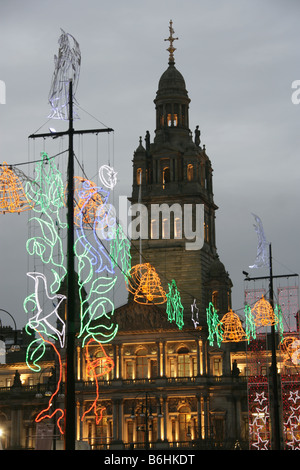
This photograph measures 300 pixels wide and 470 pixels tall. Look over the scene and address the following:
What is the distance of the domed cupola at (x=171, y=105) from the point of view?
12556 cm

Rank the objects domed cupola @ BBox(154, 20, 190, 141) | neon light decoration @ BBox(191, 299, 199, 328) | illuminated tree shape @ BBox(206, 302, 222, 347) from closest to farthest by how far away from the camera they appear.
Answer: illuminated tree shape @ BBox(206, 302, 222, 347)
neon light decoration @ BBox(191, 299, 199, 328)
domed cupola @ BBox(154, 20, 190, 141)

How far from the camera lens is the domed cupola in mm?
125562

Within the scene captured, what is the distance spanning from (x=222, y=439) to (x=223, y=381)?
6449 millimetres

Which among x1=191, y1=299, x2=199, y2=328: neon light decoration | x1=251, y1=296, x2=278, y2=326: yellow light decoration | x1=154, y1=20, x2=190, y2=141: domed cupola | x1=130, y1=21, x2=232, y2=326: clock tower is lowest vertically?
x1=251, y1=296, x2=278, y2=326: yellow light decoration

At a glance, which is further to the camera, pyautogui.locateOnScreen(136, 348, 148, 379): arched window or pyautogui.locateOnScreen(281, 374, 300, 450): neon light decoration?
pyautogui.locateOnScreen(136, 348, 148, 379): arched window

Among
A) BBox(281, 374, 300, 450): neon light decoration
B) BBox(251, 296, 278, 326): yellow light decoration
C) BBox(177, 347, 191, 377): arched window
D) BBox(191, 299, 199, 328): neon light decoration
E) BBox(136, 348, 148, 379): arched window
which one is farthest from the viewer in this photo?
BBox(136, 348, 148, 379): arched window

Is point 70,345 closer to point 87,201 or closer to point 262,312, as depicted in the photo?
point 87,201

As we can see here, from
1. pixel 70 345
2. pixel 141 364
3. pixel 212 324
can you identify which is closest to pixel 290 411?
pixel 212 324

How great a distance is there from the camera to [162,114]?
416 ft

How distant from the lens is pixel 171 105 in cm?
12606

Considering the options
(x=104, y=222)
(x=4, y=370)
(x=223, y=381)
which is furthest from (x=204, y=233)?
(x=104, y=222)

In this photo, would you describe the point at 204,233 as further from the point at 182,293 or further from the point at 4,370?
the point at 4,370

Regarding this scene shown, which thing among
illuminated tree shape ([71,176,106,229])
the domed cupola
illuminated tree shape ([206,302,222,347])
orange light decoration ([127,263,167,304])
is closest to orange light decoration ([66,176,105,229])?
illuminated tree shape ([71,176,106,229])

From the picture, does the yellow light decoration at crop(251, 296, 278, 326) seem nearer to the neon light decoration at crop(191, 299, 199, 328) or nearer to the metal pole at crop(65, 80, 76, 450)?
the metal pole at crop(65, 80, 76, 450)
